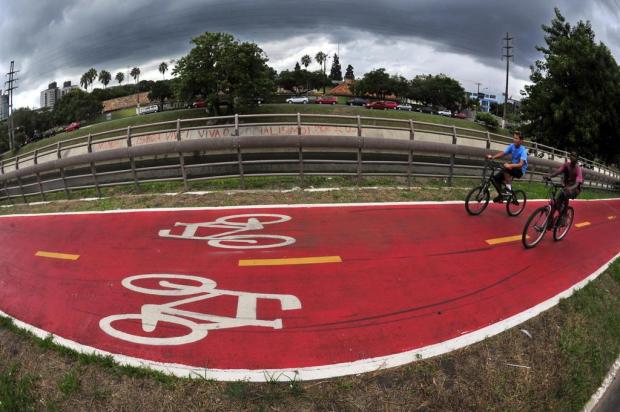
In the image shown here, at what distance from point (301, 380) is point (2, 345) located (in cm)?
347

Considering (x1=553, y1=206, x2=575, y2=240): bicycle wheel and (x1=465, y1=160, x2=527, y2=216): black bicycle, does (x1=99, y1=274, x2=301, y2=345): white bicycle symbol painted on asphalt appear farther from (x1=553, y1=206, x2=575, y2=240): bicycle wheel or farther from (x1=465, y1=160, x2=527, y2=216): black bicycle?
(x1=553, y1=206, x2=575, y2=240): bicycle wheel

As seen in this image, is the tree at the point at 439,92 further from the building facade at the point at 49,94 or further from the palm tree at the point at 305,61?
the building facade at the point at 49,94

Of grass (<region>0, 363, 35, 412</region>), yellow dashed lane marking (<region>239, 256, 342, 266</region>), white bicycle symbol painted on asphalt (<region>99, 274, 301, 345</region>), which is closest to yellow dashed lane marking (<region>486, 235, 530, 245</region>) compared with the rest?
yellow dashed lane marking (<region>239, 256, 342, 266</region>)

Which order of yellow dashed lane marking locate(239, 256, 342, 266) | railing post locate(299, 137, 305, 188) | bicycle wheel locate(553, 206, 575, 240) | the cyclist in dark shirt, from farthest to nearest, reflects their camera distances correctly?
railing post locate(299, 137, 305, 188), bicycle wheel locate(553, 206, 575, 240), the cyclist in dark shirt, yellow dashed lane marking locate(239, 256, 342, 266)

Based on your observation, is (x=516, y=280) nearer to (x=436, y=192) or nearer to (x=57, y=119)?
(x=436, y=192)

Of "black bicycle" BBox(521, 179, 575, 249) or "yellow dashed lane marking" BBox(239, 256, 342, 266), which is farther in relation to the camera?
"black bicycle" BBox(521, 179, 575, 249)

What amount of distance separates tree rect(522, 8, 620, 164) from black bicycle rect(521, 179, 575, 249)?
16554 mm

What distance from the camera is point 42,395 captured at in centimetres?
307

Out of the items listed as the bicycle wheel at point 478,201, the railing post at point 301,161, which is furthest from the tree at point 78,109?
the bicycle wheel at point 478,201

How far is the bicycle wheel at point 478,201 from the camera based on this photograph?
843 cm

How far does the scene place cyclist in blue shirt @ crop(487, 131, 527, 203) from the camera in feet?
26.8

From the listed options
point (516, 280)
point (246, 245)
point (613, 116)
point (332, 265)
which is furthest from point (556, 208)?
point (613, 116)

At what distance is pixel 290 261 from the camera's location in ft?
17.9

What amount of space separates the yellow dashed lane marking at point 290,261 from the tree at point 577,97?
21.4 meters
